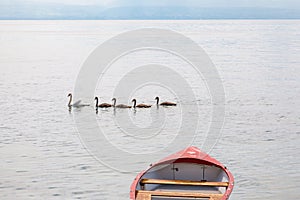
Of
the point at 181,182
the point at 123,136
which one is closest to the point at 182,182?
the point at 181,182

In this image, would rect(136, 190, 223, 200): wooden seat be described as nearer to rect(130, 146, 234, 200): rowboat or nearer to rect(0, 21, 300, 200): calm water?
rect(130, 146, 234, 200): rowboat

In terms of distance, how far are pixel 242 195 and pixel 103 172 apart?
16.1ft

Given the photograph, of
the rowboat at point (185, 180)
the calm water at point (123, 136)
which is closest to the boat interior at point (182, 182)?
the rowboat at point (185, 180)

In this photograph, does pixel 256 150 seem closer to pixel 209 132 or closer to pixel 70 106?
pixel 209 132

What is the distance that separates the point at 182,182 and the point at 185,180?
2.02 ft

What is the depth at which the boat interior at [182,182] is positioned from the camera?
45.1 feet

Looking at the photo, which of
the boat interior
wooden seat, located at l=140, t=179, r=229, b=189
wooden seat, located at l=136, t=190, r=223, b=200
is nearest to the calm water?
the boat interior

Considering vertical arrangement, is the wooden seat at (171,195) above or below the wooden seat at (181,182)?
below

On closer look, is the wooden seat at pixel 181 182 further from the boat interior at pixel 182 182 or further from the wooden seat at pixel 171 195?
the wooden seat at pixel 171 195

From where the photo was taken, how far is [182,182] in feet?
48.6

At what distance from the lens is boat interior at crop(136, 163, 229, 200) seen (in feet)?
45.1

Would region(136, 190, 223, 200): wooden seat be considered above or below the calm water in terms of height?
below

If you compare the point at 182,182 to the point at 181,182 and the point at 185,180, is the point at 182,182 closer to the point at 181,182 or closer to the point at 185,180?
the point at 181,182

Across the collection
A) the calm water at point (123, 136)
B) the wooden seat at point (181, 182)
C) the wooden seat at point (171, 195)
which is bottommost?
the wooden seat at point (171, 195)
